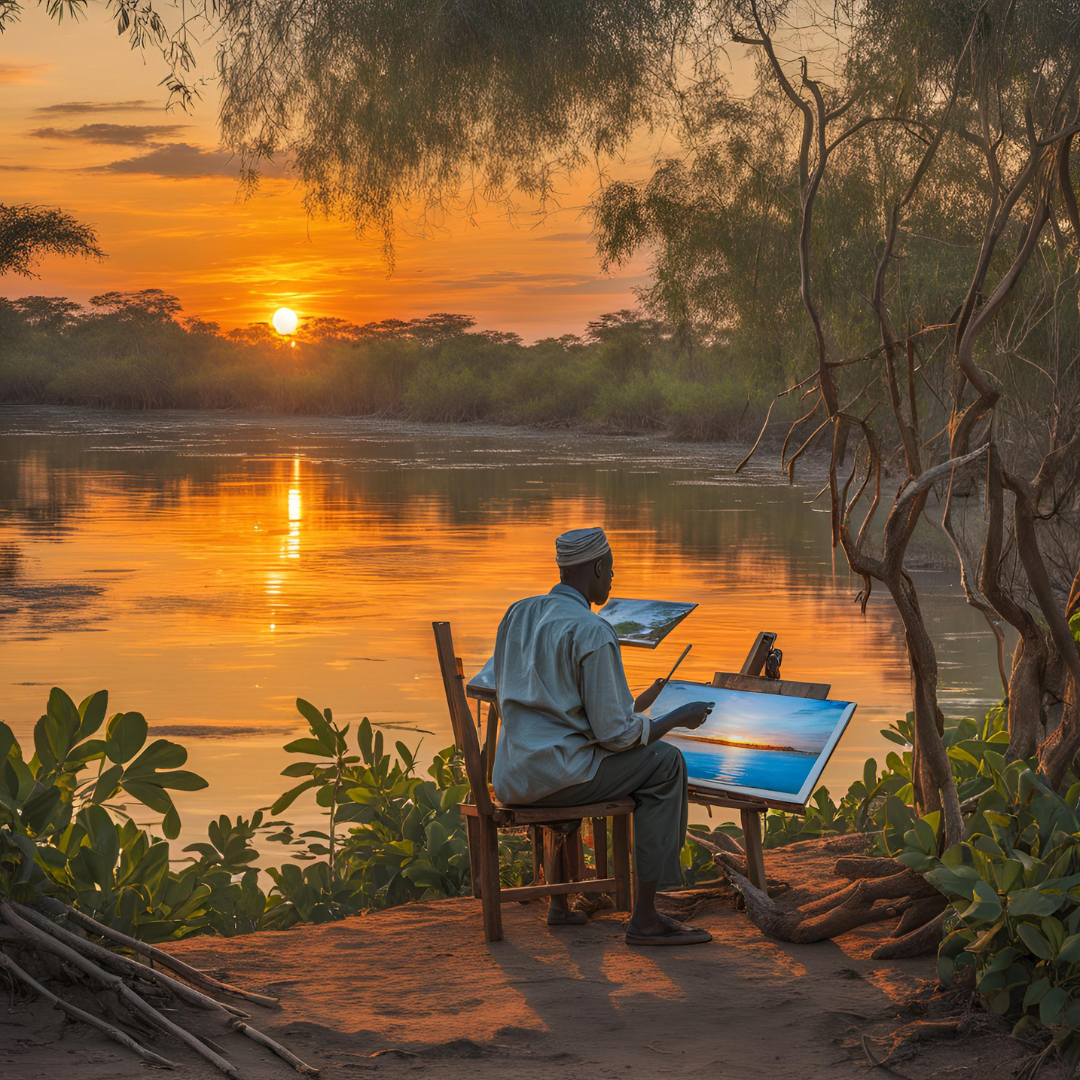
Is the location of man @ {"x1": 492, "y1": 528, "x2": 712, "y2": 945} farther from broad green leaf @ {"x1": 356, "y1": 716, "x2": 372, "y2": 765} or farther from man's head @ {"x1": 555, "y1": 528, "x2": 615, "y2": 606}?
broad green leaf @ {"x1": 356, "y1": 716, "x2": 372, "y2": 765}

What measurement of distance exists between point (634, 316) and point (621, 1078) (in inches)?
2795

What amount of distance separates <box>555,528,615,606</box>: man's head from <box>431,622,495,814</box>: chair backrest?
457 millimetres

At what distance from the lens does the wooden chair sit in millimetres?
4777

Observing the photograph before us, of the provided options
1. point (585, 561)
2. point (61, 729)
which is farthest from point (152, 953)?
point (585, 561)

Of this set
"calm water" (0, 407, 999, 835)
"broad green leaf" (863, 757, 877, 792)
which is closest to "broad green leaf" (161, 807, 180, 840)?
"calm water" (0, 407, 999, 835)

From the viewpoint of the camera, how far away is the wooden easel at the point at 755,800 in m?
5.07

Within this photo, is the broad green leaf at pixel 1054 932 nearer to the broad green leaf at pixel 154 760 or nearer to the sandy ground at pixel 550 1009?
the sandy ground at pixel 550 1009

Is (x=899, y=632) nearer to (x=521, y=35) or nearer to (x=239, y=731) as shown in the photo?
(x=239, y=731)

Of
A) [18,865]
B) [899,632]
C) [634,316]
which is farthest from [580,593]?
[634,316]

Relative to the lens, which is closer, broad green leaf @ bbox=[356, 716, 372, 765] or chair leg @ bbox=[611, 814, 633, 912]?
chair leg @ bbox=[611, 814, 633, 912]

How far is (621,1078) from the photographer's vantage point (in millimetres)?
3836

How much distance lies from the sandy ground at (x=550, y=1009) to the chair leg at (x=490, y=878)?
7 cm

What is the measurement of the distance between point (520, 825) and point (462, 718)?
44cm

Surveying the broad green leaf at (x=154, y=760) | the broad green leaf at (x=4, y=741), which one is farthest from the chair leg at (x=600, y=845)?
the broad green leaf at (x=4, y=741)
